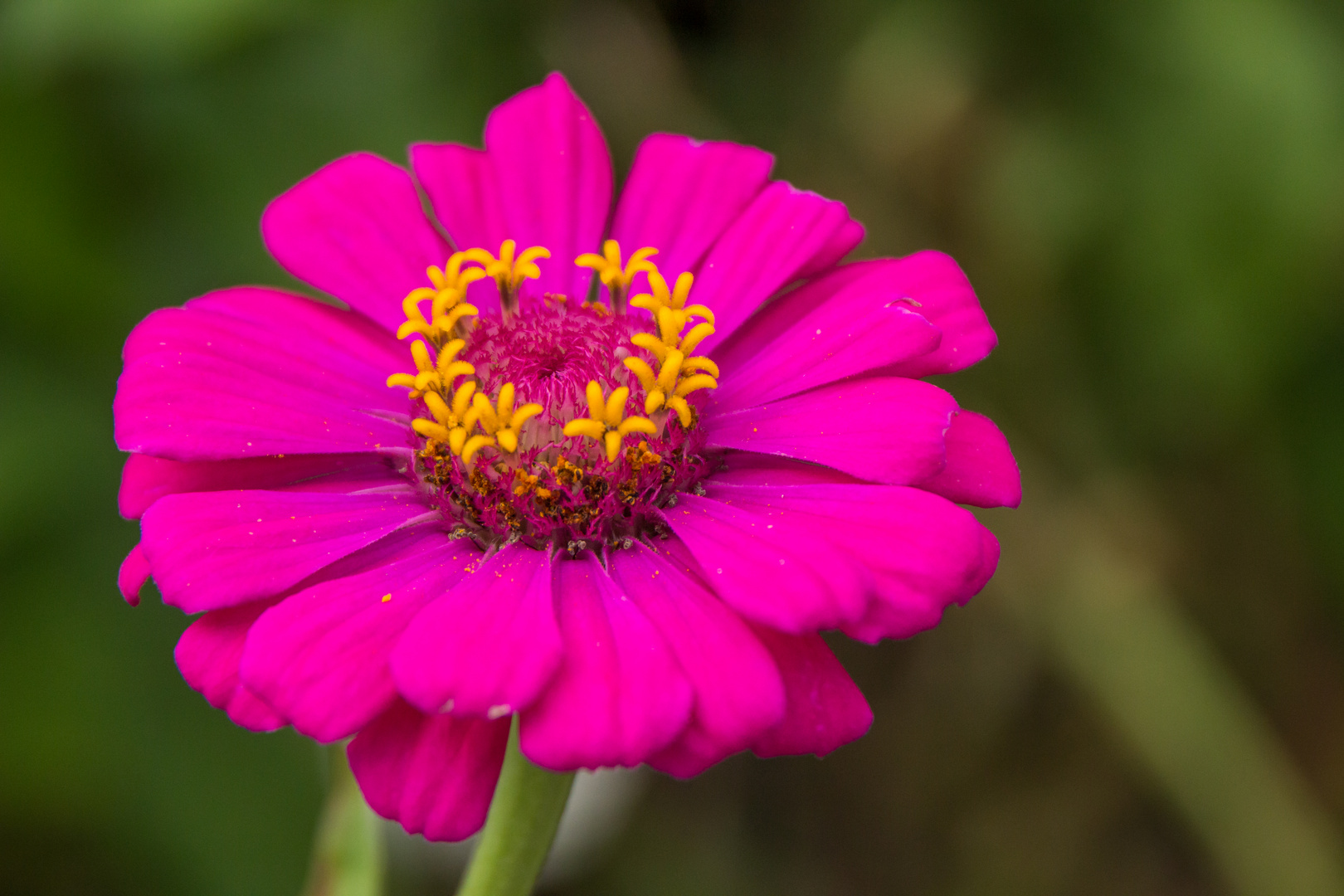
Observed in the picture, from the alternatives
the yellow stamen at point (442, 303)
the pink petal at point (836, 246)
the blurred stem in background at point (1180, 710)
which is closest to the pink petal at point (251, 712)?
the yellow stamen at point (442, 303)

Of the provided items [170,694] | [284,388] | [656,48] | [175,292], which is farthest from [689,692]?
[656,48]

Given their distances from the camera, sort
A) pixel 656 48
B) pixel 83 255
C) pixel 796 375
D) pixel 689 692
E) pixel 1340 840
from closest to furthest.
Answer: pixel 689 692
pixel 796 375
pixel 83 255
pixel 1340 840
pixel 656 48

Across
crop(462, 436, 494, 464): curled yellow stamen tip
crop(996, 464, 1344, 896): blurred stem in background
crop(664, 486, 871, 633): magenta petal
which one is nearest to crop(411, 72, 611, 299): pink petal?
crop(462, 436, 494, 464): curled yellow stamen tip

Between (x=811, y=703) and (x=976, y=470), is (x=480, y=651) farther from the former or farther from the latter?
(x=976, y=470)

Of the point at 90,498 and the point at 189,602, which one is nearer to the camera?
the point at 189,602

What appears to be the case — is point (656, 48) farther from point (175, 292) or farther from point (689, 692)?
point (689, 692)

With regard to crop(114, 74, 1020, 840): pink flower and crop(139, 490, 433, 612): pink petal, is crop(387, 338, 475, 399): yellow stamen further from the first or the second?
crop(139, 490, 433, 612): pink petal
